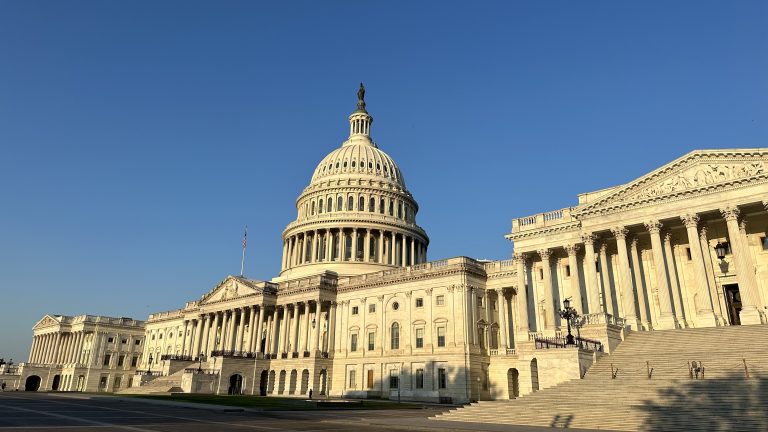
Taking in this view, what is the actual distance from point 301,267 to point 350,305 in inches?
973

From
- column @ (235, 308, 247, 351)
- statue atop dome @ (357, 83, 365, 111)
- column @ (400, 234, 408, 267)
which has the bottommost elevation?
column @ (235, 308, 247, 351)

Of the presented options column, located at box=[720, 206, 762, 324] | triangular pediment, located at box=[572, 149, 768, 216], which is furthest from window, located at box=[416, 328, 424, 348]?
column, located at box=[720, 206, 762, 324]

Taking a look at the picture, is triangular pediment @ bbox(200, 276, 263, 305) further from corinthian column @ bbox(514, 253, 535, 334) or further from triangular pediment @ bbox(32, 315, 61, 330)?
triangular pediment @ bbox(32, 315, 61, 330)

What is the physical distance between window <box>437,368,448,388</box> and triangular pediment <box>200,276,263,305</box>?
1297 inches

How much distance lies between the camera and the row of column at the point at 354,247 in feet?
319

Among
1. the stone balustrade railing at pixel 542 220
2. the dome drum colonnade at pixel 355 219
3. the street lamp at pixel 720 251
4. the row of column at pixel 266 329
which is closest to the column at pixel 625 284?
the stone balustrade railing at pixel 542 220

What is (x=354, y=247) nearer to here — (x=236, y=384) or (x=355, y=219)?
(x=355, y=219)

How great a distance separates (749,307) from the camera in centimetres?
3938

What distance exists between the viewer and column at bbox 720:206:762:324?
39156mm

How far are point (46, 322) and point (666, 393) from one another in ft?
464

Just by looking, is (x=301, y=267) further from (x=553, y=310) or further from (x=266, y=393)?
(x=553, y=310)

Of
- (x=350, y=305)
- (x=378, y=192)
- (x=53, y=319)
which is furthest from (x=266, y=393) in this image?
(x=53, y=319)

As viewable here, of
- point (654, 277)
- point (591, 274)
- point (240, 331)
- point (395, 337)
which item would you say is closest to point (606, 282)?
point (591, 274)

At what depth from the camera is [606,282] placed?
49.3 metres
